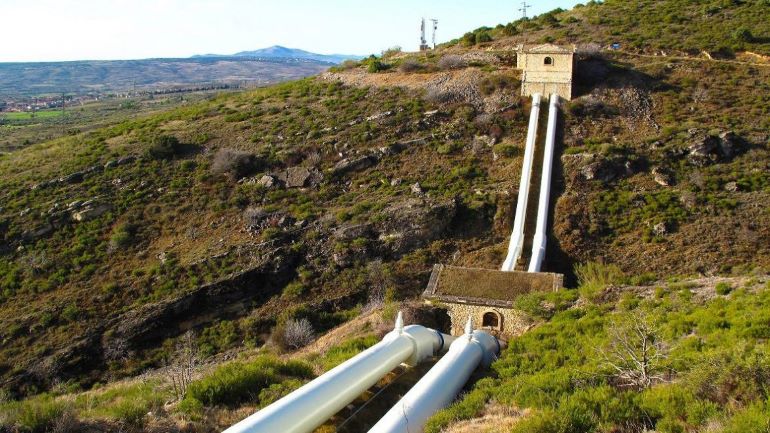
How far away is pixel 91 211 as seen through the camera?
28656mm

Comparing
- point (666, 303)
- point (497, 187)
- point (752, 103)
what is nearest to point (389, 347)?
point (666, 303)

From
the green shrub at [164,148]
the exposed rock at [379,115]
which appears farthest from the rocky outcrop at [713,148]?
the green shrub at [164,148]

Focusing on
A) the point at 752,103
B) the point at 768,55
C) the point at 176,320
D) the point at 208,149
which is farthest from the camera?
the point at 768,55

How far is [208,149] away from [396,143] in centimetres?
1201

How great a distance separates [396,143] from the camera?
109 feet

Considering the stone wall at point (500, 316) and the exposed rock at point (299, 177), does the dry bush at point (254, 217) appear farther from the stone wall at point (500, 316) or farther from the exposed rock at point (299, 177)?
the stone wall at point (500, 316)

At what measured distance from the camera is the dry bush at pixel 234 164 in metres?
31.8

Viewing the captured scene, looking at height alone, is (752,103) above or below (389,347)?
above

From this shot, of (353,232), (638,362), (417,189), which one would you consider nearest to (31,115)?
(417,189)

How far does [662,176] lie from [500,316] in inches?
571

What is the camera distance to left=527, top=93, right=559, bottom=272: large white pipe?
23.2m

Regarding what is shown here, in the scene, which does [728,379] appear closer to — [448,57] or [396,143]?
[396,143]

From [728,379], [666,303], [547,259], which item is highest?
[728,379]

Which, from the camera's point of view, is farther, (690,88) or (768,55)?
(768,55)
